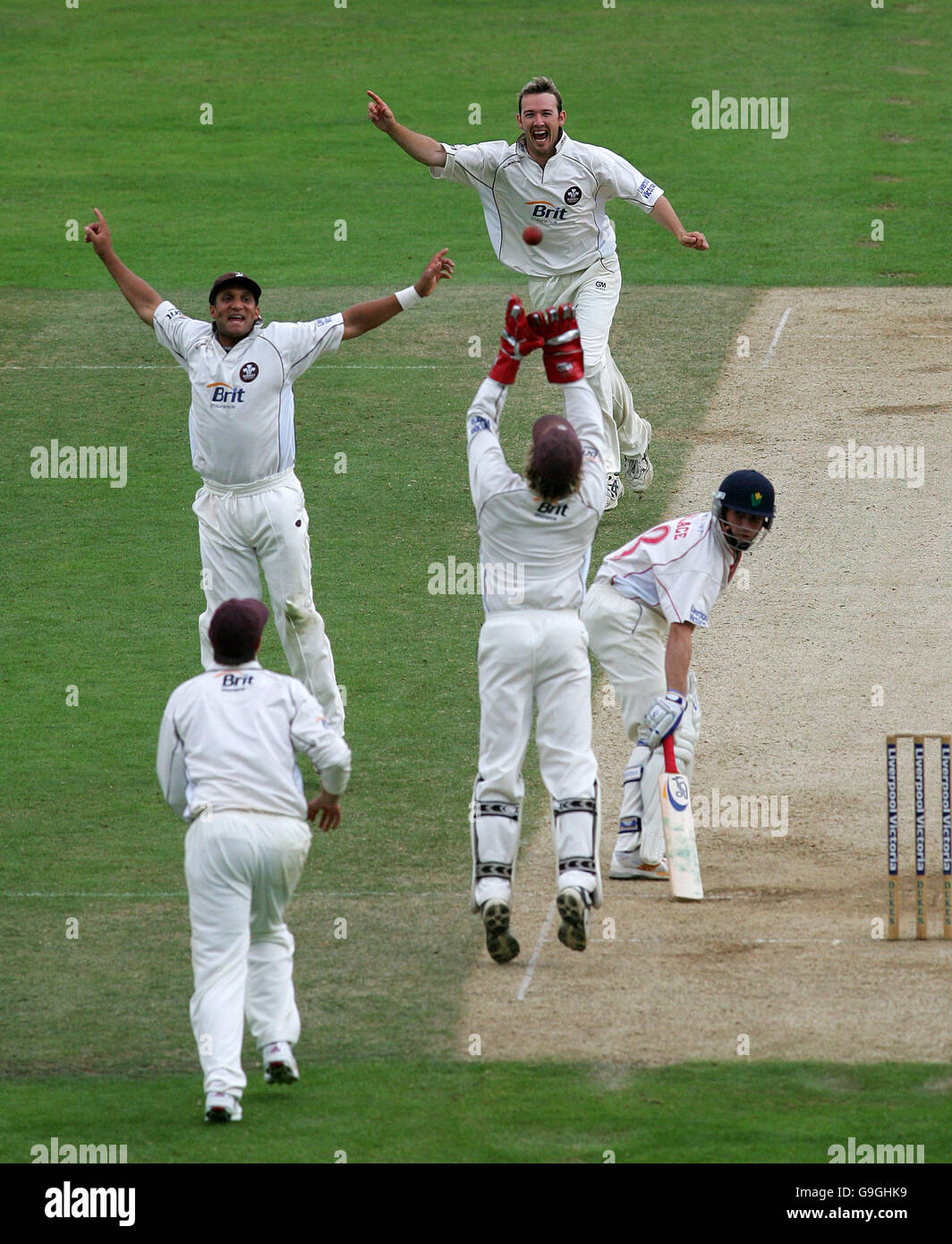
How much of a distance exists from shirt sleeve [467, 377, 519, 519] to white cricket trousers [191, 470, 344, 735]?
1841 millimetres

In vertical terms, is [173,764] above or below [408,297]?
below

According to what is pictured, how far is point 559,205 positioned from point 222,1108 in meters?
8.11

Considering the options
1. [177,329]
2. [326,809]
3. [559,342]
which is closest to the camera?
[326,809]

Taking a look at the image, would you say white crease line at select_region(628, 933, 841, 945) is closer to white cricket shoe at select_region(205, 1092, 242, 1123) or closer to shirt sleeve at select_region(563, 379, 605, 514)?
shirt sleeve at select_region(563, 379, 605, 514)

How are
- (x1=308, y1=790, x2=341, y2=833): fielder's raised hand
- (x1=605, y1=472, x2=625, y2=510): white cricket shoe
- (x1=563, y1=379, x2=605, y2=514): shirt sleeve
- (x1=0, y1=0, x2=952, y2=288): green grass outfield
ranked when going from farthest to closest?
(x1=0, y1=0, x2=952, y2=288): green grass outfield < (x1=605, y1=472, x2=625, y2=510): white cricket shoe < (x1=563, y1=379, x2=605, y2=514): shirt sleeve < (x1=308, y1=790, x2=341, y2=833): fielder's raised hand

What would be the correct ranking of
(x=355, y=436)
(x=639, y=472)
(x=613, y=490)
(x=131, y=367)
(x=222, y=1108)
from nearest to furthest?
(x=222, y=1108), (x=613, y=490), (x=639, y=472), (x=355, y=436), (x=131, y=367)

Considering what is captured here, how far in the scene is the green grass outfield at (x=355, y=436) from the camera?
7480 millimetres

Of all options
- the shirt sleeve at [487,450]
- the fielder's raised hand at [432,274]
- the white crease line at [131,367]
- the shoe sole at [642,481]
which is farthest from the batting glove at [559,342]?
the white crease line at [131,367]

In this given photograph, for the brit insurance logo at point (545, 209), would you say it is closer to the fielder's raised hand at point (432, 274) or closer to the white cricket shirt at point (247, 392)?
the fielder's raised hand at point (432, 274)

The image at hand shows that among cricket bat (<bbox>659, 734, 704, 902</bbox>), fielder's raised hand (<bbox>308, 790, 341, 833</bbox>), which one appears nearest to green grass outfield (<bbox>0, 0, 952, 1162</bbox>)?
fielder's raised hand (<bbox>308, 790, 341, 833</bbox>)

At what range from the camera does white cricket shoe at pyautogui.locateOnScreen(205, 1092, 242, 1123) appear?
7.12 metres

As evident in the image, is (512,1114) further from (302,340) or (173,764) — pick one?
(302,340)

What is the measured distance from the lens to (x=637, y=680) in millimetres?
9672

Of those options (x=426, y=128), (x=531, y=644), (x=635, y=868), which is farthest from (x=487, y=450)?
(x=426, y=128)
